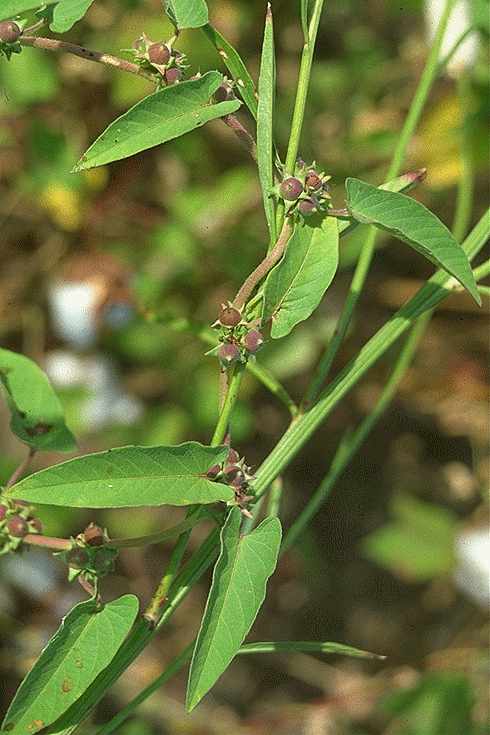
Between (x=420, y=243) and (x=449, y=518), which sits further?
(x=449, y=518)

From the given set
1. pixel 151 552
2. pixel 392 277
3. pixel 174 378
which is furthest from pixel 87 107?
pixel 151 552

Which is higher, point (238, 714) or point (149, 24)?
point (149, 24)

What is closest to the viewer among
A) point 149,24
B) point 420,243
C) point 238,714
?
point 420,243

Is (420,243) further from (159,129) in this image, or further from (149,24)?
(149,24)

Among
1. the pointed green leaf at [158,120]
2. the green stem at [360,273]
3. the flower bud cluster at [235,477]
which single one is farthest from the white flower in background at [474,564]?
the pointed green leaf at [158,120]

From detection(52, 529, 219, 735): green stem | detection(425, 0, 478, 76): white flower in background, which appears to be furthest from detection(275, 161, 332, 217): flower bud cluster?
detection(425, 0, 478, 76): white flower in background

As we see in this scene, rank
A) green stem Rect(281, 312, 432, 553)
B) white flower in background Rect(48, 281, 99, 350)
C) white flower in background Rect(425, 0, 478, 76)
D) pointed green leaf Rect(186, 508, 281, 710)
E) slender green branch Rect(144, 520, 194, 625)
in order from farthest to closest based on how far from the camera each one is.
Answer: white flower in background Rect(48, 281, 99, 350) < white flower in background Rect(425, 0, 478, 76) < green stem Rect(281, 312, 432, 553) < slender green branch Rect(144, 520, 194, 625) < pointed green leaf Rect(186, 508, 281, 710)

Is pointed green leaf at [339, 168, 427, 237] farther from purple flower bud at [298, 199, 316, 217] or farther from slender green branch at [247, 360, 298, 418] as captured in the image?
slender green branch at [247, 360, 298, 418]
